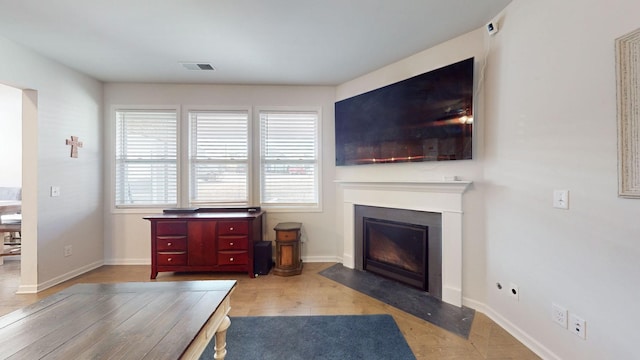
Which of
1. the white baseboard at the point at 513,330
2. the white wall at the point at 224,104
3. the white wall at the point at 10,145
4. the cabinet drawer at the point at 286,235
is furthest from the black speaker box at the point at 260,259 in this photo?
the white wall at the point at 10,145

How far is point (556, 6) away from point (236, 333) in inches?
128

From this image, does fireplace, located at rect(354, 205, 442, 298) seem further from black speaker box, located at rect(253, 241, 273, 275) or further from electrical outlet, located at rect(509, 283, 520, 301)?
black speaker box, located at rect(253, 241, 273, 275)

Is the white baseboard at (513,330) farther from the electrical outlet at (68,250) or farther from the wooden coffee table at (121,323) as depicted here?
the electrical outlet at (68,250)

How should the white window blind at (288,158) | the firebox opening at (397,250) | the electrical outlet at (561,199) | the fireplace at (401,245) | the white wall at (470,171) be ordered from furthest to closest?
the white window blind at (288,158) < the firebox opening at (397,250) < the fireplace at (401,245) < the white wall at (470,171) < the electrical outlet at (561,199)

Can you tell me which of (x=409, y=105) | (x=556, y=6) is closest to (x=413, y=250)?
(x=409, y=105)

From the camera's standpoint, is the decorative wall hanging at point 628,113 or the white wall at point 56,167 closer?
the decorative wall hanging at point 628,113

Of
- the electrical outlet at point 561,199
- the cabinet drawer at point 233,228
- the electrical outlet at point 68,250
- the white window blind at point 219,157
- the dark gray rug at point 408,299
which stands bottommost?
the dark gray rug at point 408,299

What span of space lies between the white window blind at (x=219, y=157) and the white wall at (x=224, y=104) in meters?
0.24

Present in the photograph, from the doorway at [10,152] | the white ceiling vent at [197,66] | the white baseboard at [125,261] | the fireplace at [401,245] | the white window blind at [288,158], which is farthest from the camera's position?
the doorway at [10,152]

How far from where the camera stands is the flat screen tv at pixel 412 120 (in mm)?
2270

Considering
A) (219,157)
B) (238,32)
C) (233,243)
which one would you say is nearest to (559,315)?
(233,243)

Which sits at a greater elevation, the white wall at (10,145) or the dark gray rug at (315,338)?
the white wall at (10,145)

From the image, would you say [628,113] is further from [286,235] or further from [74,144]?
[74,144]

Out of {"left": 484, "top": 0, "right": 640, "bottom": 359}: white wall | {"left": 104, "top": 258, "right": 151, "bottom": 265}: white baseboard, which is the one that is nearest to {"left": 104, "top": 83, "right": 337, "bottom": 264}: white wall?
{"left": 104, "top": 258, "right": 151, "bottom": 265}: white baseboard
